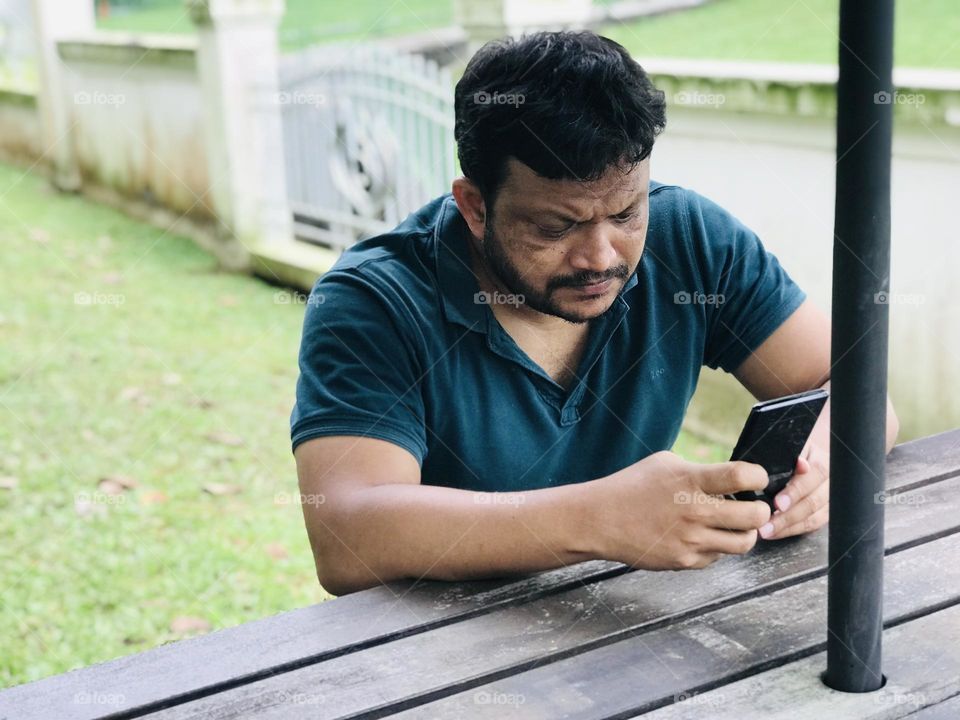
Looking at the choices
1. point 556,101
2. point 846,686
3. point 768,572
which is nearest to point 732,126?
point 556,101

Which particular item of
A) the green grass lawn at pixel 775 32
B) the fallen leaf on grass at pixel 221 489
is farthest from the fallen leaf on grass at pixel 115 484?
the green grass lawn at pixel 775 32

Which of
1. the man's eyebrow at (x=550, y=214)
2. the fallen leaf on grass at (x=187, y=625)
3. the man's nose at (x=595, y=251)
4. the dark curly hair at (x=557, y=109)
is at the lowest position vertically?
the fallen leaf on grass at (x=187, y=625)

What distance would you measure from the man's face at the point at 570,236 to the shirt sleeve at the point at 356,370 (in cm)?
22

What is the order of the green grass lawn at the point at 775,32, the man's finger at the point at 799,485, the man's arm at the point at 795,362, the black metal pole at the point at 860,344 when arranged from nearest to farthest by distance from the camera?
1. the black metal pole at the point at 860,344
2. the man's finger at the point at 799,485
3. the man's arm at the point at 795,362
4. the green grass lawn at the point at 775,32

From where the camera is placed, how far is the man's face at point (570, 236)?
186 centimetres

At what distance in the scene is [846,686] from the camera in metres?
1.33

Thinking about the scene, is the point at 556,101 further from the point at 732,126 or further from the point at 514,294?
the point at 732,126

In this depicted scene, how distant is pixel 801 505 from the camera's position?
172 cm

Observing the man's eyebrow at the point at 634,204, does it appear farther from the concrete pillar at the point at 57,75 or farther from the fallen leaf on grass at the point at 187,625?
the concrete pillar at the point at 57,75

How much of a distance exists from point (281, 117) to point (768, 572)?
633 cm

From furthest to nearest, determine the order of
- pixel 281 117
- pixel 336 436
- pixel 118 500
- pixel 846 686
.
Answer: pixel 281 117
pixel 118 500
pixel 336 436
pixel 846 686

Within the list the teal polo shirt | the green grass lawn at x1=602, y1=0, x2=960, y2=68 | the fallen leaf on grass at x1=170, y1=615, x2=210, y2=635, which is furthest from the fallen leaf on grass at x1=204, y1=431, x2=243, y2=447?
the green grass lawn at x1=602, y1=0, x2=960, y2=68

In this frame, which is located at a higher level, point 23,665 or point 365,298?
point 365,298

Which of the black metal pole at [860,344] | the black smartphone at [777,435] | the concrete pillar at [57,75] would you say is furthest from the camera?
the concrete pillar at [57,75]
